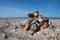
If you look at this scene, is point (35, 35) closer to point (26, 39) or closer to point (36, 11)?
point (26, 39)

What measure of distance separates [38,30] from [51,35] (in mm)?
1662

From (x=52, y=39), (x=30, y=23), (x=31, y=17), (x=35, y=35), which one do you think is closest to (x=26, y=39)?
(x=35, y=35)

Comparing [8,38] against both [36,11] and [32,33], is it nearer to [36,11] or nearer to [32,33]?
[32,33]

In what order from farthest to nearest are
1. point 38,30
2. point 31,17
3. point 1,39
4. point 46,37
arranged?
point 31,17
point 38,30
point 46,37
point 1,39

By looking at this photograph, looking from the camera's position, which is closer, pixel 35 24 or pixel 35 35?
pixel 35 35

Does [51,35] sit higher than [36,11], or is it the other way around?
[36,11]

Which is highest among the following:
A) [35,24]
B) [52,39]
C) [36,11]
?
[36,11]

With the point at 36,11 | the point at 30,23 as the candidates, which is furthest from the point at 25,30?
the point at 36,11

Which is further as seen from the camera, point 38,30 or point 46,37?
point 38,30

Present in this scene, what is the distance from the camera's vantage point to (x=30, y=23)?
12.6m

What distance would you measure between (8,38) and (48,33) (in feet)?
11.9

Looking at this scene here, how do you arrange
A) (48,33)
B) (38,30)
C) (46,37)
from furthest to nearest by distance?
(38,30)
(48,33)
(46,37)

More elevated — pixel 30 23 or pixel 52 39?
pixel 30 23

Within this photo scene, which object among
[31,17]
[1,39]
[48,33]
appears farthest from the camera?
[31,17]
